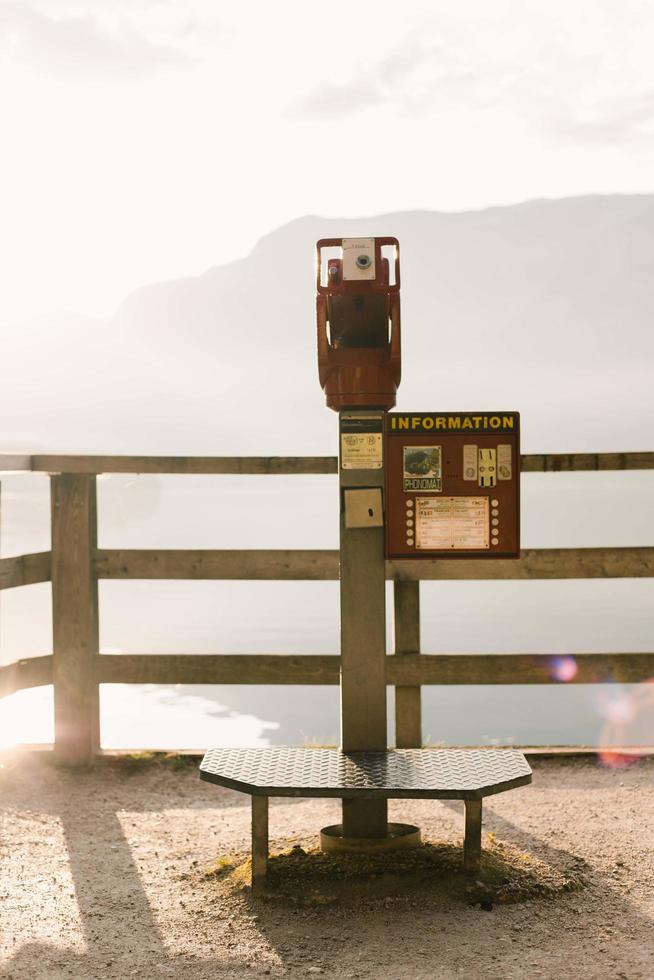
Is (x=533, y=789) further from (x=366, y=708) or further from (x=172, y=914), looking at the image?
(x=172, y=914)

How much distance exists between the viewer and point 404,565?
18.1 feet

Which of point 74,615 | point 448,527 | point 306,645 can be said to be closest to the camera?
point 448,527

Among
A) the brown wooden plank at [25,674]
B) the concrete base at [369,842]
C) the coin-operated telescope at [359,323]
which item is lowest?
the concrete base at [369,842]

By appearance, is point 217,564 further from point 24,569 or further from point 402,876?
point 402,876

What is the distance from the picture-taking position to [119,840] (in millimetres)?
4797

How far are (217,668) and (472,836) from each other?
2028 mm

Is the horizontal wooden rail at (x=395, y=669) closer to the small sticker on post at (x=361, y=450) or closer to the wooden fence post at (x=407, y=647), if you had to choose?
the wooden fence post at (x=407, y=647)

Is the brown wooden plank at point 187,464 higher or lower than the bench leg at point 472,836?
higher

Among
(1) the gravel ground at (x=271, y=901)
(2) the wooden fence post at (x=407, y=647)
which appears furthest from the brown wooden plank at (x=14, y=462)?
(2) the wooden fence post at (x=407, y=647)

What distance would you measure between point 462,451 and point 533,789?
2.04 m

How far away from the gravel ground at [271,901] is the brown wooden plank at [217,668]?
546 millimetres

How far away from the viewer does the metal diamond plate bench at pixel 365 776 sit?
3857 mm

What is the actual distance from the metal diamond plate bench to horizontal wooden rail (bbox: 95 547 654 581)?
1279 millimetres

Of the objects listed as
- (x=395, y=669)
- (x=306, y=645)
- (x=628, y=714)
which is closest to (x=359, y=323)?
(x=395, y=669)
